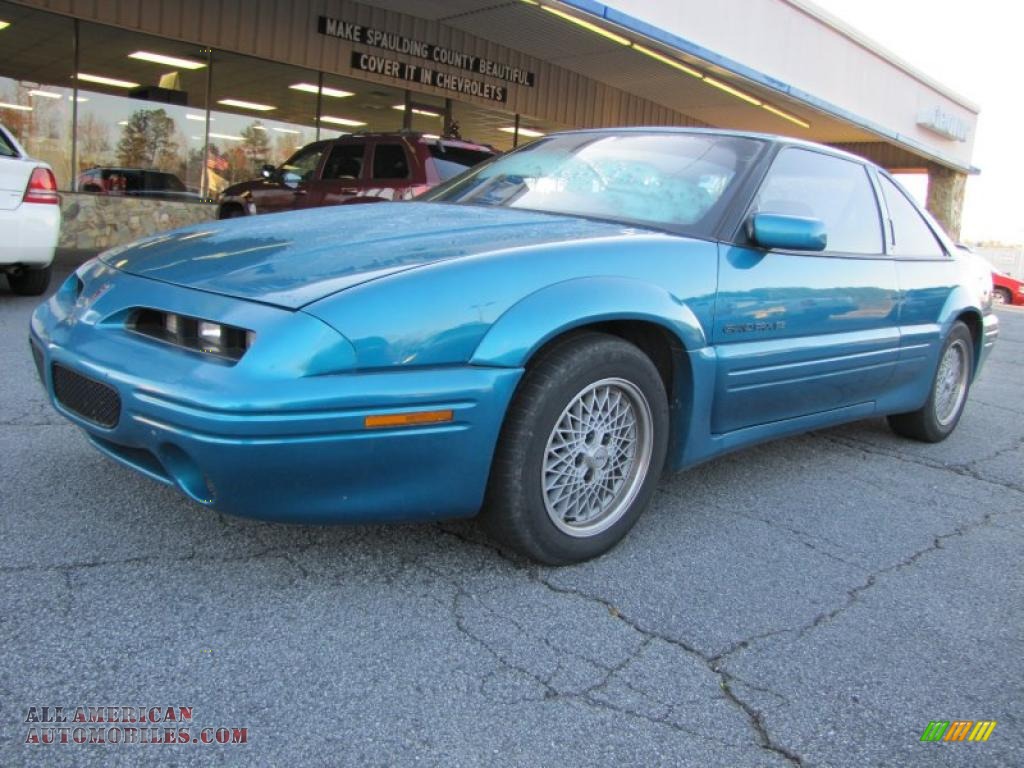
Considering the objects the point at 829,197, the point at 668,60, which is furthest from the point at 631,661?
the point at 668,60

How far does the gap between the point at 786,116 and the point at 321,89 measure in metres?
10.1

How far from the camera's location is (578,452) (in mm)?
2609

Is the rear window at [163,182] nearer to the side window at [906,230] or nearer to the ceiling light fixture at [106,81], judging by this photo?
the ceiling light fixture at [106,81]

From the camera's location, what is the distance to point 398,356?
7.13 feet

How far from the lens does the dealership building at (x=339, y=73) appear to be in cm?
1069

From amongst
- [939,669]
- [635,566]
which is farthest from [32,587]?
[939,669]

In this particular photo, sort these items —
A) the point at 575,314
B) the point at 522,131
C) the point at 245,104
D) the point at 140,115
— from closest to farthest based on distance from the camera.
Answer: the point at 575,314 < the point at 140,115 < the point at 245,104 < the point at 522,131

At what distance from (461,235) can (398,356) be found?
64 cm

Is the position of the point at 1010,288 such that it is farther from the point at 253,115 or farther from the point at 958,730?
the point at 958,730

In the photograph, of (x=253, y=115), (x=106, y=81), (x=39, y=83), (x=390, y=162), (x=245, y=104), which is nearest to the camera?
(x=390, y=162)

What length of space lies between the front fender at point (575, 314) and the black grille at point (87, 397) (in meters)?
0.99

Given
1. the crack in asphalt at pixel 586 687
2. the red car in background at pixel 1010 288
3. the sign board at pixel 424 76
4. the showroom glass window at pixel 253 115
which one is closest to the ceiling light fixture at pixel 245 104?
the showroom glass window at pixel 253 115

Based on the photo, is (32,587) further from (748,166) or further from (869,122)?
(869,122)

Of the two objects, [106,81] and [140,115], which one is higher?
[106,81]
